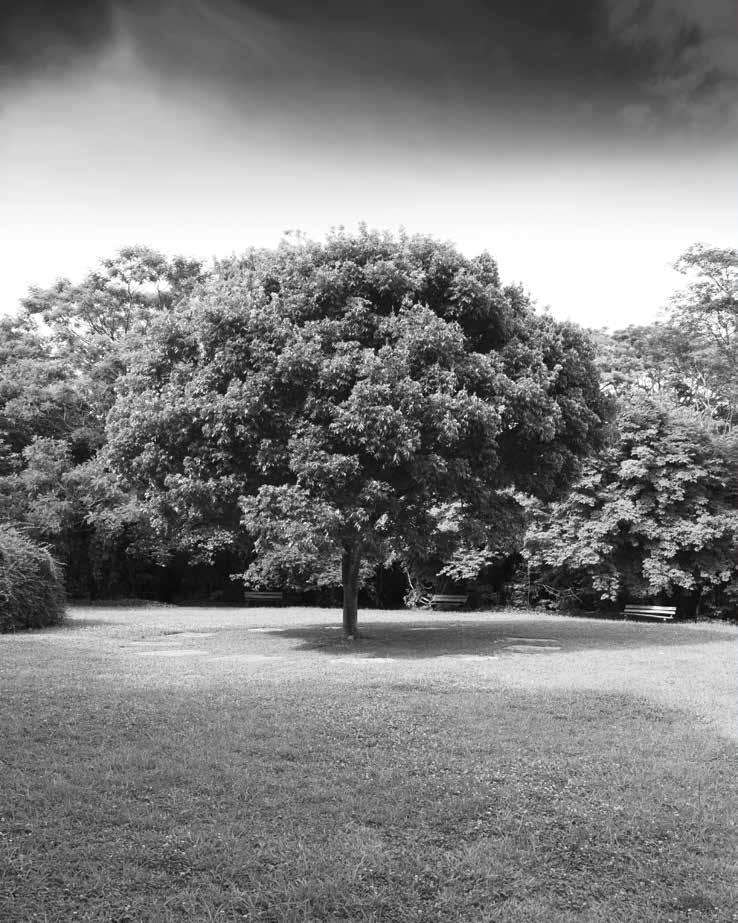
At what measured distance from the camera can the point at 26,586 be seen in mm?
17000

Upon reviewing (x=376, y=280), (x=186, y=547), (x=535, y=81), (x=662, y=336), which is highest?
(x=662, y=336)

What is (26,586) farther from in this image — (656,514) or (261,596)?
(656,514)

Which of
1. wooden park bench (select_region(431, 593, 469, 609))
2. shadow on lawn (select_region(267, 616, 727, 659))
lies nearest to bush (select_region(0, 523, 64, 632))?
shadow on lawn (select_region(267, 616, 727, 659))

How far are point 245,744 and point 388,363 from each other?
26.4 feet

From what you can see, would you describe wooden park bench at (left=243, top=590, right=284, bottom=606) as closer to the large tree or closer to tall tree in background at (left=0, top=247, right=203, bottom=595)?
tall tree in background at (left=0, top=247, right=203, bottom=595)

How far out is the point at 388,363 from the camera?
43.9ft

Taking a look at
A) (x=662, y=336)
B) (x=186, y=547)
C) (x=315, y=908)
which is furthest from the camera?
(x=662, y=336)

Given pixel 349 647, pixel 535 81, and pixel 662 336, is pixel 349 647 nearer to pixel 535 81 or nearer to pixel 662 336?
pixel 535 81

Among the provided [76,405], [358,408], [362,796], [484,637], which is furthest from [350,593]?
[76,405]

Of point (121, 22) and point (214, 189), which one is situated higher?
point (214, 189)

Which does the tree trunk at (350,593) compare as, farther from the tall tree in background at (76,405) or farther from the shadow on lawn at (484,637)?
the tall tree in background at (76,405)

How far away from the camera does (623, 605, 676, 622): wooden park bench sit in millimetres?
25156

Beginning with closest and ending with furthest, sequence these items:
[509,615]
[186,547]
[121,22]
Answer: [121,22] < [509,615] < [186,547]

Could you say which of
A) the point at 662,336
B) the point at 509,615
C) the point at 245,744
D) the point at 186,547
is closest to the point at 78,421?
the point at 186,547
